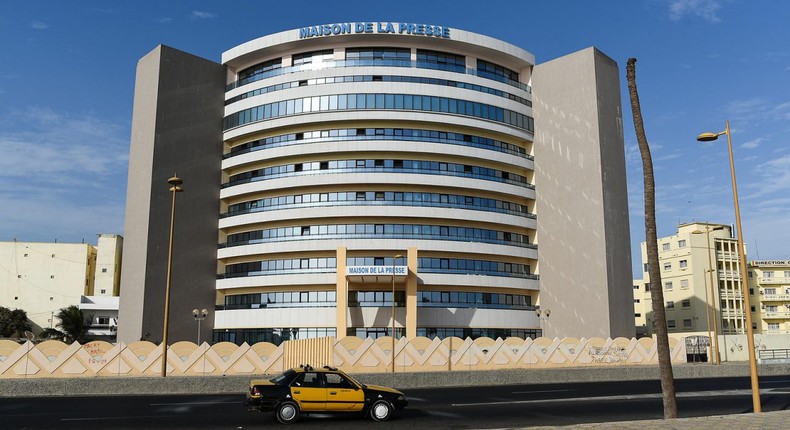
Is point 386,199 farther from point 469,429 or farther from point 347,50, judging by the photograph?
point 469,429

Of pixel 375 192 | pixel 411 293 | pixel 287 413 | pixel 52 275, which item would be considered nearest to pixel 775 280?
pixel 411 293

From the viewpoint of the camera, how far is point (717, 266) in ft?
315

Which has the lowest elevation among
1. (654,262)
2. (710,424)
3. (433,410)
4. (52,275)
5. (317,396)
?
(433,410)

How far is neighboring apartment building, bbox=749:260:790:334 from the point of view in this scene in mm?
98312

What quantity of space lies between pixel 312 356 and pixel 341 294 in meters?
20.9

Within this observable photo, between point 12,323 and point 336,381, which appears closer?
point 336,381

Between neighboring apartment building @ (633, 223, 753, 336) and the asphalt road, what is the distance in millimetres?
68749

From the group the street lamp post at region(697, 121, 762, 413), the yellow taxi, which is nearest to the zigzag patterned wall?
the yellow taxi

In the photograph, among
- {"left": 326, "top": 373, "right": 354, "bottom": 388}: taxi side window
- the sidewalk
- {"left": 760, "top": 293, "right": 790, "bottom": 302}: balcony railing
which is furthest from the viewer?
{"left": 760, "top": 293, "right": 790, "bottom": 302}: balcony railing

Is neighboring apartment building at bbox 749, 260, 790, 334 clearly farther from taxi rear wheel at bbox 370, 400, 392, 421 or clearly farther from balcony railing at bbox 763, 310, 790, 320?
taxi rear wheel at bbox 370, 400, 392, 421

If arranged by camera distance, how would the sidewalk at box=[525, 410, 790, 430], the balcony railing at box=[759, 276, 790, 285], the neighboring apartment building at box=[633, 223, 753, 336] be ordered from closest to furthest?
the sidewalk at box=[525, 410, 790, 430]
the neighboring apartment building at box=[633, 223, 753, 336]
the balcony railing at box=[759, 276, 790, 285]

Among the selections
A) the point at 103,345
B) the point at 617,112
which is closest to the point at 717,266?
the point at 617,112

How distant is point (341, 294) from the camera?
58531 mm

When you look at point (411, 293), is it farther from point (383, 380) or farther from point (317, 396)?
point (317, 396)
